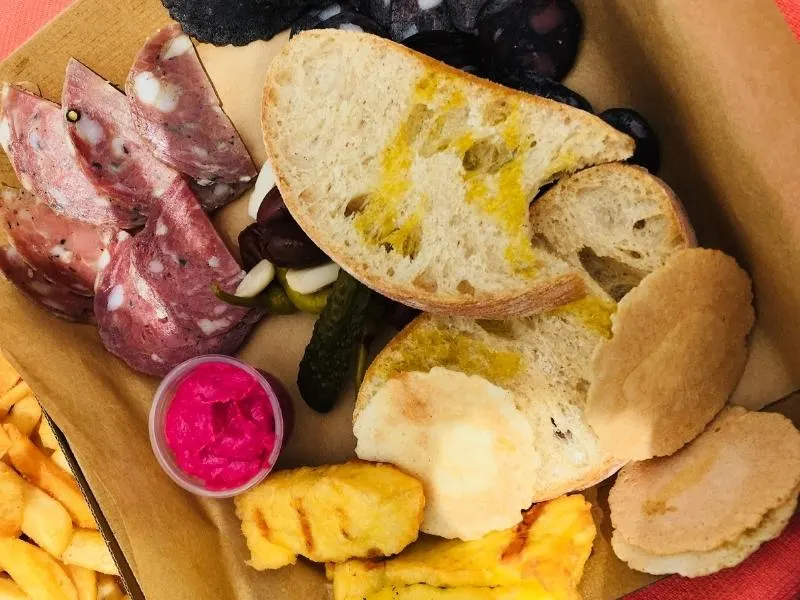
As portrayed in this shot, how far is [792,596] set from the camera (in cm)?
131

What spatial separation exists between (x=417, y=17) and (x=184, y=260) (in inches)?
28.8

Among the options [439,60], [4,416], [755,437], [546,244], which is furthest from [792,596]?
[4,416]

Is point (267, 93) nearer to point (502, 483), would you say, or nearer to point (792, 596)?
point (502, 483)

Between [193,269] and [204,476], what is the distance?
450 millimetres

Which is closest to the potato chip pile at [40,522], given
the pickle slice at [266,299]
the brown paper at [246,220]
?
the brown paper at [246,220]

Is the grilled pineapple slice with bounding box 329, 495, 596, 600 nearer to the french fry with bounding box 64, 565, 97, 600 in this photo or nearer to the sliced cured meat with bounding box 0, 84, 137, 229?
the french fry with bounding box 64, 565, 97, 600

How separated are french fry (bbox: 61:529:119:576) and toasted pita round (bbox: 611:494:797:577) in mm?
1216

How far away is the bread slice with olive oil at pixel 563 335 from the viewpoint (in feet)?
4.39

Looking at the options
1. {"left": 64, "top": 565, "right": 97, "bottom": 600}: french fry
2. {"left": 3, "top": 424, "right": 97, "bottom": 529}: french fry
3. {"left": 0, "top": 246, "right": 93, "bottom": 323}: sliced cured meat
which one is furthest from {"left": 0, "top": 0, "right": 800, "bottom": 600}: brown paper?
{"left": 64, "top": 565, "right": 97, "bottom": 600}: french fry

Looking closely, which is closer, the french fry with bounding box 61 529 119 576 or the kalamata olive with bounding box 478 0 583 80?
the kalamata olive with bounding box 478 0 583 80

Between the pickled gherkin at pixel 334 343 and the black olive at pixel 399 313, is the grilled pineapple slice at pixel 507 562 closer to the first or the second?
the pickled gherkin at pixel 334 343

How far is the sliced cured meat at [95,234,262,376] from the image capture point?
1.59m

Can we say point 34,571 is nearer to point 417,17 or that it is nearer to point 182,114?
point 182,114

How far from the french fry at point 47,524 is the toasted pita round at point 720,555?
1290 millimetres
